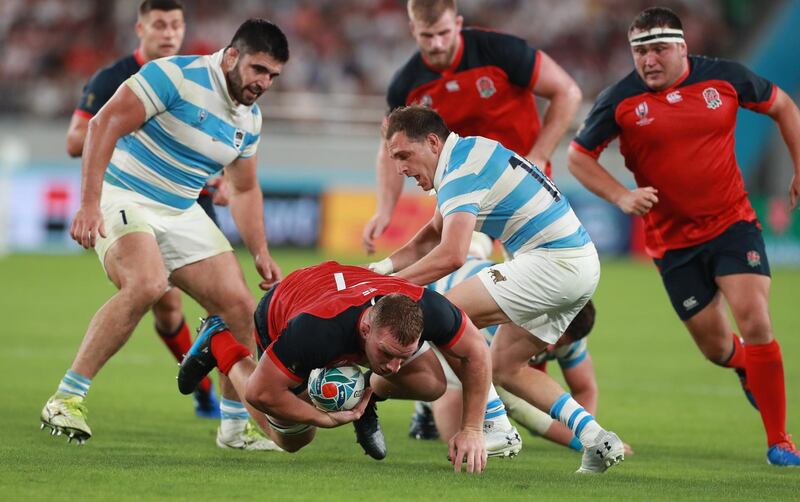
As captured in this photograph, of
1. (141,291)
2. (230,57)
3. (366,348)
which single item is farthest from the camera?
(230,57)

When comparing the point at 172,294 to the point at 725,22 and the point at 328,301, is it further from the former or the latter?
the point at 725,22

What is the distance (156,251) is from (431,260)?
1.75 metres

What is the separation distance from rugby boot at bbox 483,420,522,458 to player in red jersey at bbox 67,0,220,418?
8.79 ft

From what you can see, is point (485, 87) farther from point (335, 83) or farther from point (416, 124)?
point (335, 83)

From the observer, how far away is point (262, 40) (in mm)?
6840

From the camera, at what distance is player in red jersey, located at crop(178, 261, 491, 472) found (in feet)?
18.0

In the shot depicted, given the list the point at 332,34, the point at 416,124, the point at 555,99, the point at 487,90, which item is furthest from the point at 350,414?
the point at 332,34

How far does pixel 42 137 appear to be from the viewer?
2339 cm

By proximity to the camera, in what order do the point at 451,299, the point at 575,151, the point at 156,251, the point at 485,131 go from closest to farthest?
the point at 451,299, the point at 156,251, the point at 575,151, the point at 485,131

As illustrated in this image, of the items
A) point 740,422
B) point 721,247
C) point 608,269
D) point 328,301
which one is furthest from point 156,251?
point 608,269

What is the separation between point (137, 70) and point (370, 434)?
11.6ft

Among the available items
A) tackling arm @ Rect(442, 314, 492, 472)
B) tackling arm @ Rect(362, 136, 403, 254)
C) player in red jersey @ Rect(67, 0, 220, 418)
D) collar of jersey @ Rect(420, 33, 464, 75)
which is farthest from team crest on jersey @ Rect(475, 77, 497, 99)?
tackling arm @ Rect(442, 314, 492, 472)

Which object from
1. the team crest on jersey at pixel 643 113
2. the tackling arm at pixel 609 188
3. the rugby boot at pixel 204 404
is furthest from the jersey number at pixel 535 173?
the rugby boot at pixel 204 404

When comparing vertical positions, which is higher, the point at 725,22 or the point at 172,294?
the point at 172,294
